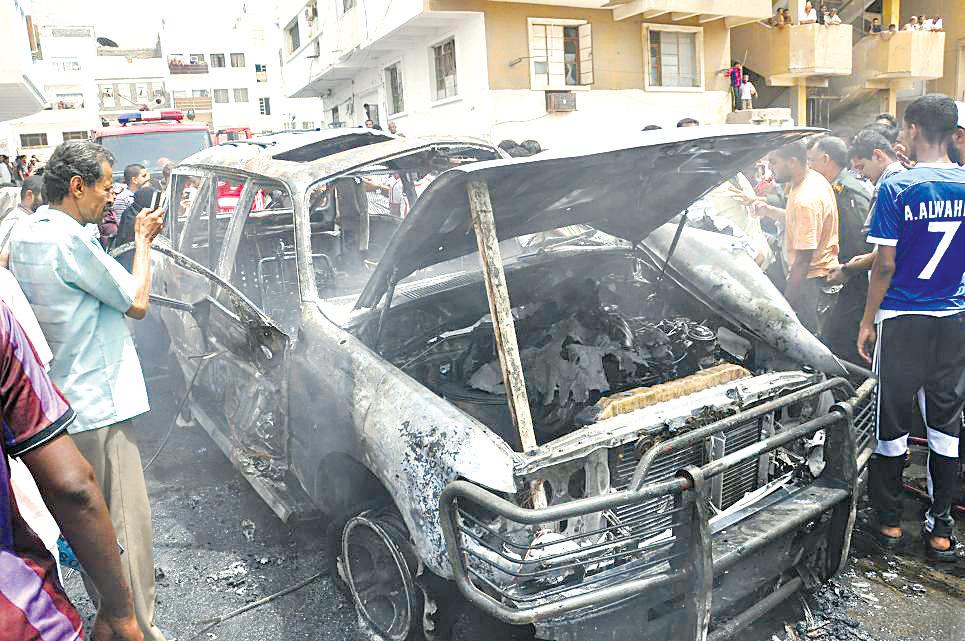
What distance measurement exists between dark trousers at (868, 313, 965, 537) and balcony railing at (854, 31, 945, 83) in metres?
20.3

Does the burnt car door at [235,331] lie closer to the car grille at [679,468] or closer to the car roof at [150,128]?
the car grille at [679,468]

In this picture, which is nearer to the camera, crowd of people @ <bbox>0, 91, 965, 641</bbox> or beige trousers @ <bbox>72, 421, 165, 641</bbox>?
crowd of people @ <bbox>0, 91, 965, 641</bbox>

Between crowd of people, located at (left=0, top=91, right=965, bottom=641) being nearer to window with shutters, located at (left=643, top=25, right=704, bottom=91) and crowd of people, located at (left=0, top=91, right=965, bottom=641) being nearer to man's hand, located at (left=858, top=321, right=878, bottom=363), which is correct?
man's hand, located at (left=858, top=321, right=878, bottom=363)

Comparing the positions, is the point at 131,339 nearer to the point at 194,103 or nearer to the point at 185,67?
the point at 194,103

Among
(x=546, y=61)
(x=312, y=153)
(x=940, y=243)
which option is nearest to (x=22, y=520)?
(x=312, y=153)

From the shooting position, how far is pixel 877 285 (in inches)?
139

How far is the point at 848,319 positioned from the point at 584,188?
2529 mm

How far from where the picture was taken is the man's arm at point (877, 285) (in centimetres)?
347

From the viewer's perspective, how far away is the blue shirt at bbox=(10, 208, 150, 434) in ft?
8.38

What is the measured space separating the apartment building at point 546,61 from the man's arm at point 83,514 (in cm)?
1496

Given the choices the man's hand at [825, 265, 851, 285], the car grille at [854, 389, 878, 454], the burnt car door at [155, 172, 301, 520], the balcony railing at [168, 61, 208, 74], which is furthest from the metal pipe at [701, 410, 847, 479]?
A: the balcony railing at [168, 61, 208, 74]

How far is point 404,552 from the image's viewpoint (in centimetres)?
262

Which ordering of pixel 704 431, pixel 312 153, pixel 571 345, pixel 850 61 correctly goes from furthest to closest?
pixel 850 61 < pixel 312 153 < pixel 571 345 < pixel 704 431

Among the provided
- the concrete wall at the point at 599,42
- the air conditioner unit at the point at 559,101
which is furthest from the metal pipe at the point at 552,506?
the air conditioner unit at the point at 559,101
